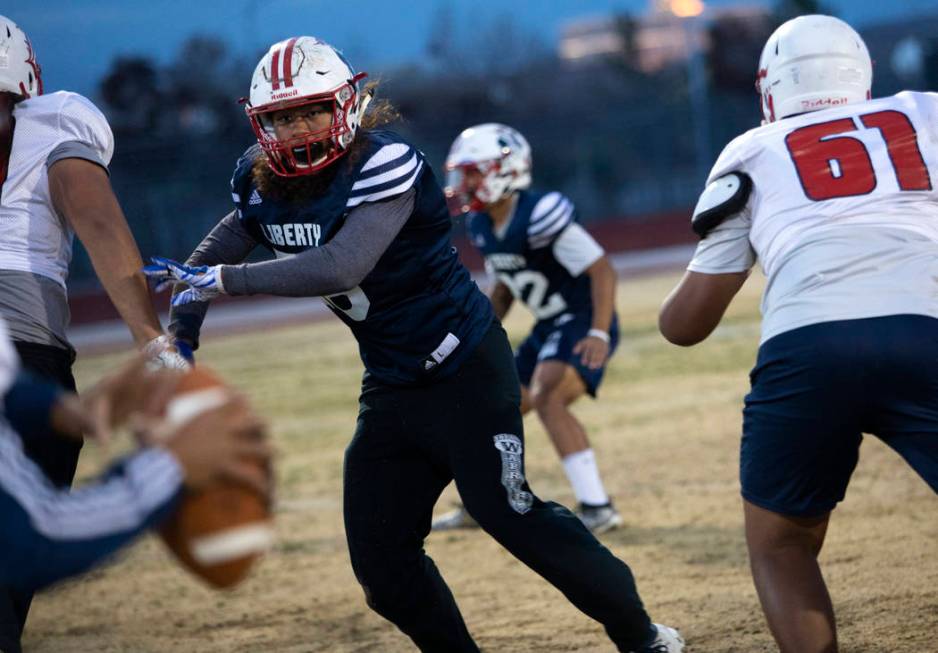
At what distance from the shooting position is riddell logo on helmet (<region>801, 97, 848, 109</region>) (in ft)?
11.3

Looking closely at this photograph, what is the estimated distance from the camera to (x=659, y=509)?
6.70 m

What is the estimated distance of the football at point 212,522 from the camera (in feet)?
7.58

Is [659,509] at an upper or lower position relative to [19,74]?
lower

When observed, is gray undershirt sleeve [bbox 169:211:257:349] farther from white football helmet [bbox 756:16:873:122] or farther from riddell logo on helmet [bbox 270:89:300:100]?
white football helmet [bbox 756:16:873:122]

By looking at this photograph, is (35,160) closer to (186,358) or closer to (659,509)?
(186,358)

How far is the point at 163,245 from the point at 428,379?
22.1 m

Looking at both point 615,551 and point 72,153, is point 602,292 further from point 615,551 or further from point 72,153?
point 72,153

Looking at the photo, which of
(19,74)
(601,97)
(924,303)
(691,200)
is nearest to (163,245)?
(691,200)

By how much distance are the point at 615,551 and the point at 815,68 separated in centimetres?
319

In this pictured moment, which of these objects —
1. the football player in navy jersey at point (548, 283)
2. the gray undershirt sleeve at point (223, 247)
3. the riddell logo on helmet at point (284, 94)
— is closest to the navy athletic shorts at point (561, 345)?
the football player in navy jersey at point (548, 283)

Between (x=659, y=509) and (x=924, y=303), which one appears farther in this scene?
(x=659, y=509)

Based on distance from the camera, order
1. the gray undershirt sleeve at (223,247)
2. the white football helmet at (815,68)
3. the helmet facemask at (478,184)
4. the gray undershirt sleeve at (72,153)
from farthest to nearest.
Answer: the helmet facemask at (478,184), the gray undershirt sleeve at (223,247), the gray undershirt sleeve at (72,153), the white football helmet at (815,68)

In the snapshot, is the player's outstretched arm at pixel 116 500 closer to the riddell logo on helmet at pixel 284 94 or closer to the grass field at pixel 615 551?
the riddell logo on helmet at pixel 284 94

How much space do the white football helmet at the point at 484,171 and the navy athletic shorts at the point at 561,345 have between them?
802 millimetres
